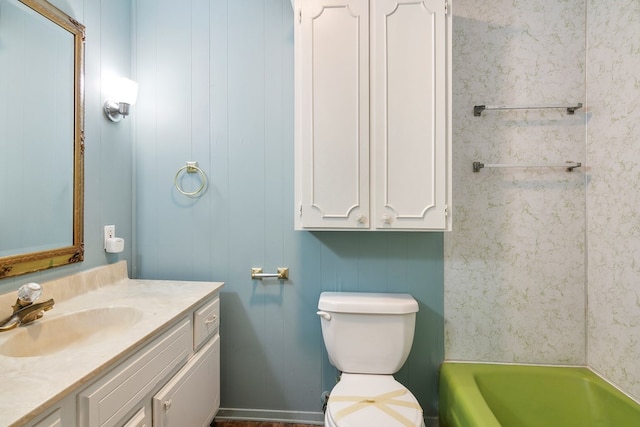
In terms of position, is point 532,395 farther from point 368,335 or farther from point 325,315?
point 325,315

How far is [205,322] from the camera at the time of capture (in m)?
1.38

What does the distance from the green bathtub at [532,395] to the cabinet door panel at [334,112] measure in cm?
91

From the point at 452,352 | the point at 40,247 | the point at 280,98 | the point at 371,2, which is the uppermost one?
the point at 371,2

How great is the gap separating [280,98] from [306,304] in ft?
3.82

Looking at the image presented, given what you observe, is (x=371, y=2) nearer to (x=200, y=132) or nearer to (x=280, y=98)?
(x=280, y=98)

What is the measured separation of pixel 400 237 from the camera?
1617 millimetres

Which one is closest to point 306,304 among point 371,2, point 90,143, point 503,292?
point 503,292

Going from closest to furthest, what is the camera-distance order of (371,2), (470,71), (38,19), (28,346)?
(28,346) < (38,19) < (371,2) < (470,71)

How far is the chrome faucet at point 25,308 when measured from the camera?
3.19 ft

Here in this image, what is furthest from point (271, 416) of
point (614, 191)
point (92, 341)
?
point (614, 191)

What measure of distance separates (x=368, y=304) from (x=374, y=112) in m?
0.91

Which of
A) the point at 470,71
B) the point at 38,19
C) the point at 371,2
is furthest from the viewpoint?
the point at 470,71

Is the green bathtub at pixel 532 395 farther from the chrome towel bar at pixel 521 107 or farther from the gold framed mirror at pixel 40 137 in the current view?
the gold framed mirror at pixel 40 137

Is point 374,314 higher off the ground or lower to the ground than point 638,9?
lower
